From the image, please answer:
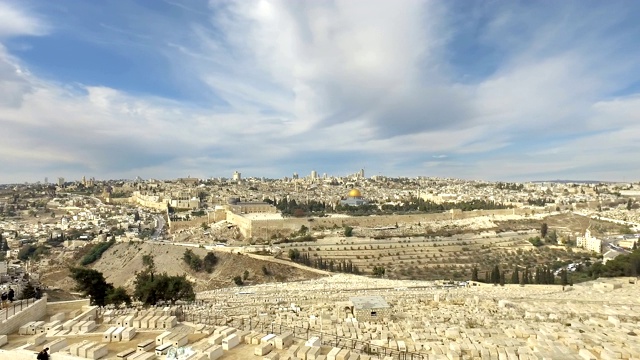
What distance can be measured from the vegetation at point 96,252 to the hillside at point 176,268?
0.60 m

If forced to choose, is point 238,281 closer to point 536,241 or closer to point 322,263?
point 322,263

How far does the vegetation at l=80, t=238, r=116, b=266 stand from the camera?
129 ft

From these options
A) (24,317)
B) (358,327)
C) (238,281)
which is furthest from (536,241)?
(24,317)

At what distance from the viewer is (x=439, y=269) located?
35031 mm

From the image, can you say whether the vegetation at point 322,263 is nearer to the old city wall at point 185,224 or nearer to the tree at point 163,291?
the tree at point 163,291

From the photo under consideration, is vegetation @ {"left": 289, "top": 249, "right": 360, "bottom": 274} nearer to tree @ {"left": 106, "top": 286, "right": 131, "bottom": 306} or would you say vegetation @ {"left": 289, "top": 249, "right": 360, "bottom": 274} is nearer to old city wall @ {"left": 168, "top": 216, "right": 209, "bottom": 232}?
tree @ {"left": 106, "top": 286, "right": 131, "bottom": 306}

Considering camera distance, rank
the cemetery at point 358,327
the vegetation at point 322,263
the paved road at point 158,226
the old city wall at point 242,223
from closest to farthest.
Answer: the cemetery at point 358,327 → the vegetation at point 322,263 → the old city wall at point 242,223 → the paved road at point 158,226

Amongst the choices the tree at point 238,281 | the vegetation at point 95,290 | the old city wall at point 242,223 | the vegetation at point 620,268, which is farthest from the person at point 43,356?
the old city wall at point 242,223

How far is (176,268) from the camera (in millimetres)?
33500

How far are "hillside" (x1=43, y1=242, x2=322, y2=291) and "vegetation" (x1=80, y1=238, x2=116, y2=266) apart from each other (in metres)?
0.60

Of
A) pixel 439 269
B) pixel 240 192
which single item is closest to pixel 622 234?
pixel 439 269

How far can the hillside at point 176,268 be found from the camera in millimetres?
30438

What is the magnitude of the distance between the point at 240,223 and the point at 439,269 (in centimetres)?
2286

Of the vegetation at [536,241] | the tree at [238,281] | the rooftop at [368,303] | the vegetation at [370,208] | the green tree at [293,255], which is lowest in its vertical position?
the tree at [238,281]
